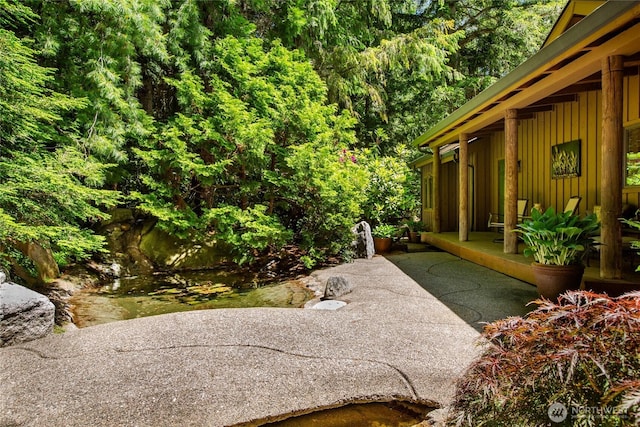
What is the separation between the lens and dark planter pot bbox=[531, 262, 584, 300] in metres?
3.94

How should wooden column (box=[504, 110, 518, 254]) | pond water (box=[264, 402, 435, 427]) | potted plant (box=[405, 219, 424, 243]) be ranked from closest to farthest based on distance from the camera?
1. pond water (box=[264, 402, 435, 427])
2. wooden column (box=[504, 110, 518, 254])
3. potted plant (box=[405, 219, 424, 243])

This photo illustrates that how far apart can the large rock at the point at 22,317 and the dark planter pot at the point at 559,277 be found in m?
4.91

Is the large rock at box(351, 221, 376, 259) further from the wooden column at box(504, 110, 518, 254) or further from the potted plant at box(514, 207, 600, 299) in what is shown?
the potted plant at box(514, 207, 600, 299)

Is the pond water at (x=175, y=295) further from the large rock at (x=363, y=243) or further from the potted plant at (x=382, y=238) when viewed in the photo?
the potted plant at (x=382, y=238)

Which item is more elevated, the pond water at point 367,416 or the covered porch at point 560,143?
the covered porch at point 560,143

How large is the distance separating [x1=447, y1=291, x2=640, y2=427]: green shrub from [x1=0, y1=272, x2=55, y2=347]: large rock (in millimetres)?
3797

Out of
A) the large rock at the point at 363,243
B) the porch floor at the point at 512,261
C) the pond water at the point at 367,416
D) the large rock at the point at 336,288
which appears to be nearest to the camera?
the pond water at the point at 367,416

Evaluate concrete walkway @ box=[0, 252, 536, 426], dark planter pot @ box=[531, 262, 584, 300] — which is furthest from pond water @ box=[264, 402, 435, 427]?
dark planter pot @ box=[531, 262, 584, 300]

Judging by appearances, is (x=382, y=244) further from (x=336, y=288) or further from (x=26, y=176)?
(x=26, y=176)

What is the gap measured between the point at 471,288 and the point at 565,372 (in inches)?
167

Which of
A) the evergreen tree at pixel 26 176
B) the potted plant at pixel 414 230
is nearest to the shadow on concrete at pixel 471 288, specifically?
the potted plant at pixel 414 230

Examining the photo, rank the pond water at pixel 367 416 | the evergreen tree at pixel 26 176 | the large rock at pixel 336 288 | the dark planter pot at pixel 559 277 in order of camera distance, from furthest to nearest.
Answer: the large rock at pixel 336 288
the evergreen tree at pixel 26 176
the dark planter pot at pixel 559 277
the pond water at pixel 367 416

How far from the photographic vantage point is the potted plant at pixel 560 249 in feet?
12.9

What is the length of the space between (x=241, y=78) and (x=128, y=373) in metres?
6.82
